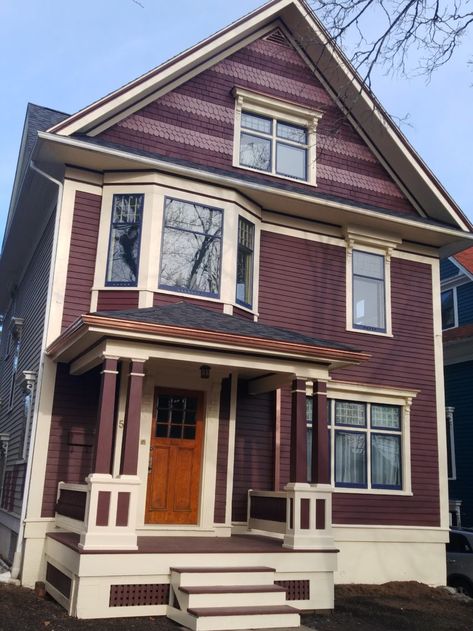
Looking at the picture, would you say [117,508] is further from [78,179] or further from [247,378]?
[78,179]

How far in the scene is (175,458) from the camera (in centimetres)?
1025

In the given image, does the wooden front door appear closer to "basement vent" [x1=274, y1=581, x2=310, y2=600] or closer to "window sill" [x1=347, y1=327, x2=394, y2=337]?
"basement vent" [x1=274, y1=581, x2=310, y2=600]

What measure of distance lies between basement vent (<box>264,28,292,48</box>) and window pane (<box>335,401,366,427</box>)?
22.1 ft

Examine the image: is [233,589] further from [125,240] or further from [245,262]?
[245,262]

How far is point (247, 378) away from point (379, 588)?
3870mm

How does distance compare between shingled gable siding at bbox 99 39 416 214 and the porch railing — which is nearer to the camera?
the porch railing

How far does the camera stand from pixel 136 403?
8.09 m

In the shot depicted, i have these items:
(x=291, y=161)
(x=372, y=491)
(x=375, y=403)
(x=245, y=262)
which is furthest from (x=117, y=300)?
(x=372, y=491)

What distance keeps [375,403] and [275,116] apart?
5518mm

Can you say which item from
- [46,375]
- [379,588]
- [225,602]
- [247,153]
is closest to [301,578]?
[225,602]

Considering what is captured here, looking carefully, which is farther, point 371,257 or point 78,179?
point 371,257

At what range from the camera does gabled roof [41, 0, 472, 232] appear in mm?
10867

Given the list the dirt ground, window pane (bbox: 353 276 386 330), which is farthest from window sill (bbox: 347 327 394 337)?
the dirt ground

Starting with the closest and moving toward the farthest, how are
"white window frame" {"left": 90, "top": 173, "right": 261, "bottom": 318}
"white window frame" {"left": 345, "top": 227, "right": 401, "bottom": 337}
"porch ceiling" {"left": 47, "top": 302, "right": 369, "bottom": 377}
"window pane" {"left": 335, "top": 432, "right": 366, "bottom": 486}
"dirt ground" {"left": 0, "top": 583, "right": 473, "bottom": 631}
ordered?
"dirt ground" {"left": 0, "top": 583, "right": 473, "bottom": 631} → "porch ceiling" {"left": 47, "top": 302, "right": 369, "bottom": 377} → "white window frame" {"left": 90, "top": 173, "right": 261, "bottom": 318} → "window pane" {"left": 335, "top": 432, "right": 366, "bottom": 486} → "white window frame" {"left": 345, "top": 227, "right": 401, "bottom": 337}
